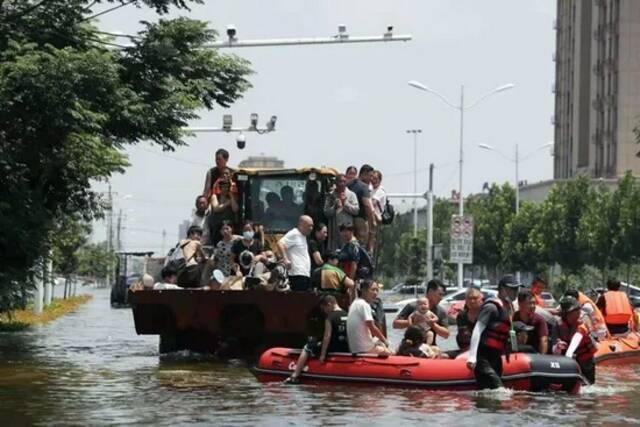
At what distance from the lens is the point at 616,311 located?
31.1 metres

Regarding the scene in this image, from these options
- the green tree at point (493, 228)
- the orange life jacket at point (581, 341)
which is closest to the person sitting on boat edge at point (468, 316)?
the orange life jacket at point (581, 341)

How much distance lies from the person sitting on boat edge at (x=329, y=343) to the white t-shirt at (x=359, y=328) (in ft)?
0.53

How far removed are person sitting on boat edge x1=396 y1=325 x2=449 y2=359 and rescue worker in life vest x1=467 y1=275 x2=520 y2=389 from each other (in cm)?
127

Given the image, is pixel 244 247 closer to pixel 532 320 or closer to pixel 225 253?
pixel 225 253

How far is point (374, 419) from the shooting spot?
1853 centimetres

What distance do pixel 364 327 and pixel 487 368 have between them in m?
1.96

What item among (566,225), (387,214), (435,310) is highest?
(566,225)

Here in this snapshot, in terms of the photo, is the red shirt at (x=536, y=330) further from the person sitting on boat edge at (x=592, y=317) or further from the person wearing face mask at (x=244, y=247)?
the person wearing face mask at (x=244, y=247)

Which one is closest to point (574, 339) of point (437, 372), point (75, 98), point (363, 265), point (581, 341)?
→ point (581, 341)

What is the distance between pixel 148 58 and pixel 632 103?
88.2 m

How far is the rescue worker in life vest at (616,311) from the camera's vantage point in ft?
101

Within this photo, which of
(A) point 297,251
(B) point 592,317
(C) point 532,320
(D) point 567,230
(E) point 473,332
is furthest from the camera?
(D) point 567,230

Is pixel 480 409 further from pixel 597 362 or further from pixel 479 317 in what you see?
pixel 597 362

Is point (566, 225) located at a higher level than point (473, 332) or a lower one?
higher
